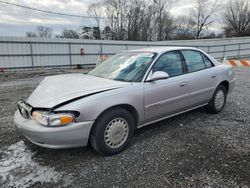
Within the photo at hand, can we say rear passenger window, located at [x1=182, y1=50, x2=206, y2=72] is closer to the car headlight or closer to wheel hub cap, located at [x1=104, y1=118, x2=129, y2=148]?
wheel hub cap, located at [x1=104, y1=118, x2=129, y2=148]

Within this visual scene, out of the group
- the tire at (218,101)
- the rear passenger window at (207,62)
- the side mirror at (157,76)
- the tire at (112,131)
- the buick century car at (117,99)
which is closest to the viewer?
the buick century car at (117,99)

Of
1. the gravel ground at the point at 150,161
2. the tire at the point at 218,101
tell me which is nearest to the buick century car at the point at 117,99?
the tire at the point at 218,101

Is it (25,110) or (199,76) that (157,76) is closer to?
(199,76)

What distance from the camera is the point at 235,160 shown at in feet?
9.15

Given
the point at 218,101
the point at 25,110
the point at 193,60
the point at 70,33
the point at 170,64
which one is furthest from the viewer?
the point at 70,33

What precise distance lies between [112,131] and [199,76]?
217 cm

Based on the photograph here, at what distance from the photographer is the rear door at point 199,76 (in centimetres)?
389

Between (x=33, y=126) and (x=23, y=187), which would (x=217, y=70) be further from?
(x=23, y=187)

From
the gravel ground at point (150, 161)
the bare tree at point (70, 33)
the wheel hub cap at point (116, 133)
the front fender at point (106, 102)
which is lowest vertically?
the gravel ground at point (150, 161)

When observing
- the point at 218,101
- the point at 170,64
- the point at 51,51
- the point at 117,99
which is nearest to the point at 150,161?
the point at 117,99

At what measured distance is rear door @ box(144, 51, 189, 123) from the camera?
10.5 feet

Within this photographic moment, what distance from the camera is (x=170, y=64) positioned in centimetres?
366

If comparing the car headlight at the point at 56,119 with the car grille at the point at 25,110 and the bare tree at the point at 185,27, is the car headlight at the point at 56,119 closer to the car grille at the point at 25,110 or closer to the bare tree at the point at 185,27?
the car grille at the point at 25,110

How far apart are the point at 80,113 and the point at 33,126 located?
0.63 m
